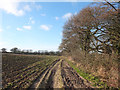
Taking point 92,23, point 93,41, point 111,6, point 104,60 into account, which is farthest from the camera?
point 93,41

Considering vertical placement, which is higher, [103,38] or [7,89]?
[103,38]

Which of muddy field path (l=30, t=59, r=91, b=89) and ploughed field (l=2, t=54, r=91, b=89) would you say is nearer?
muddy field path (l=30, t=59, r=91, b=89)

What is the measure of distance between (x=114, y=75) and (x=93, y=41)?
31.8 ft

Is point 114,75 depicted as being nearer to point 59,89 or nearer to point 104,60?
point 104,60

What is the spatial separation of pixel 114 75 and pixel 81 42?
1272cm

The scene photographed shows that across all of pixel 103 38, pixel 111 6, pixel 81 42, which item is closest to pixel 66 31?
pixel 81 42

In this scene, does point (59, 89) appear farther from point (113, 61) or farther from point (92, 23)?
point (92, 23)

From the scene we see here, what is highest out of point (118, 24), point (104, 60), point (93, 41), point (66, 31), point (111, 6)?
point (66, 31)

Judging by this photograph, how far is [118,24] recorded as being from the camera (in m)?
8.55

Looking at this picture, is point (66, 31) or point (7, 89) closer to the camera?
point (7, 89)

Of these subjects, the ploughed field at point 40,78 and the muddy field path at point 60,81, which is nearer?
the muddy field path at point 60,81

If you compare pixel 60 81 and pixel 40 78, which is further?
pixel 40 78

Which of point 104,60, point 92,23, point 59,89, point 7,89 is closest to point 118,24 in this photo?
point 104,60

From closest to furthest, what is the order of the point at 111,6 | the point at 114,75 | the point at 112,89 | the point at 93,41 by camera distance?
the point at 112,89 → the point at 114,75 → the point at 111,6 → the point at 93,41
